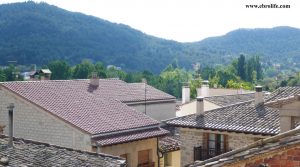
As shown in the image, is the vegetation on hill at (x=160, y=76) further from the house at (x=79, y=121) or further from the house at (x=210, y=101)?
the house at (x=79, y=121)

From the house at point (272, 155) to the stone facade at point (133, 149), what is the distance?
13.4 metres

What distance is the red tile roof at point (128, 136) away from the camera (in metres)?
19.8

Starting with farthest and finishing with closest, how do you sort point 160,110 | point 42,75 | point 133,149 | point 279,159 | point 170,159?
point 160,110, point 42,75, point 170,159, point 133,149, point 279,159

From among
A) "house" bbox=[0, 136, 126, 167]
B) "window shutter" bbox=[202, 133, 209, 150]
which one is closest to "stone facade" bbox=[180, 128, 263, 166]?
"window shutter" bbox=[202, 133, 209, 150]

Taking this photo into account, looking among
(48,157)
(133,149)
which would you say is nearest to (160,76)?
(133,149)

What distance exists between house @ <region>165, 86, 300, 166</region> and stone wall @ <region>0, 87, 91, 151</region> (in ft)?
13.5

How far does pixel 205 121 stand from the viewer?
2114cm

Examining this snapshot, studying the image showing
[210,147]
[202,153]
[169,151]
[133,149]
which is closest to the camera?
[210,147]

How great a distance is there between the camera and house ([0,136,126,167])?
37.1ft

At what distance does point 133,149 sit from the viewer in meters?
21.7

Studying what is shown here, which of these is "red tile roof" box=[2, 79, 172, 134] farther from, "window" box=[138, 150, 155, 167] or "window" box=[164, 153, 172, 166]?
"window" box=[164, 153, 172, 166]

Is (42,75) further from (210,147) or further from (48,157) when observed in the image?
(48,157)

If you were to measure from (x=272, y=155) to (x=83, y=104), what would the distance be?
17126 mm

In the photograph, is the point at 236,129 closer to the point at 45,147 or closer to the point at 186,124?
the point at 186,124
